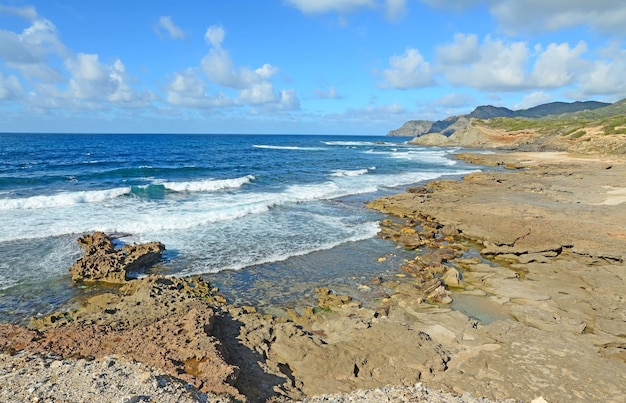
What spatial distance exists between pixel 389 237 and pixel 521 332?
8246mm

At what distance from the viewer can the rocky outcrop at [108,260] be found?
11430mm

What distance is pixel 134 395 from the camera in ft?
16.4

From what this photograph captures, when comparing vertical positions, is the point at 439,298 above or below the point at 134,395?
below

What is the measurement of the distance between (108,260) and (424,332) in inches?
377

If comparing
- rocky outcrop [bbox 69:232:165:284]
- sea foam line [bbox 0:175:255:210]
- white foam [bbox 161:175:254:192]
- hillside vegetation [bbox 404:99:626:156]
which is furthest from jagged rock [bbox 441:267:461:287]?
hillside vegetation [bbox 404:99:626:156]

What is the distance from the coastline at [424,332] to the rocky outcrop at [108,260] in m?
1.66

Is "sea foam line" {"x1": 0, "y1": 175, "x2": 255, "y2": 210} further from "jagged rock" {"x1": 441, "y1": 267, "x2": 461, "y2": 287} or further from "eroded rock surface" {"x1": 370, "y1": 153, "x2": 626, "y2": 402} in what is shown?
"jagged rock" {"x1": 441, "y1": 267, "x2": 461, "y2": 287}

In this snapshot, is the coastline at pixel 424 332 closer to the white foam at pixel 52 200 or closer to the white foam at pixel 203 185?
the white foam at pixel 52 200

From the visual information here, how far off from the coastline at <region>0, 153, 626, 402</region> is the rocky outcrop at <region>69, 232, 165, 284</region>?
1656mm

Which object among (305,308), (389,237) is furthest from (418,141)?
(305,308)

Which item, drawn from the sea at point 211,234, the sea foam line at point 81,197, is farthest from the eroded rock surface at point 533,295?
the sea foam line at point 81,197

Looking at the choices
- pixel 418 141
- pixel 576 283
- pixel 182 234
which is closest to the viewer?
pixel 576 283

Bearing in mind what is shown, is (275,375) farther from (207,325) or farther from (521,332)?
(521,332)

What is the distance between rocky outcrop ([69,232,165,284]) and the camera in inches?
450
